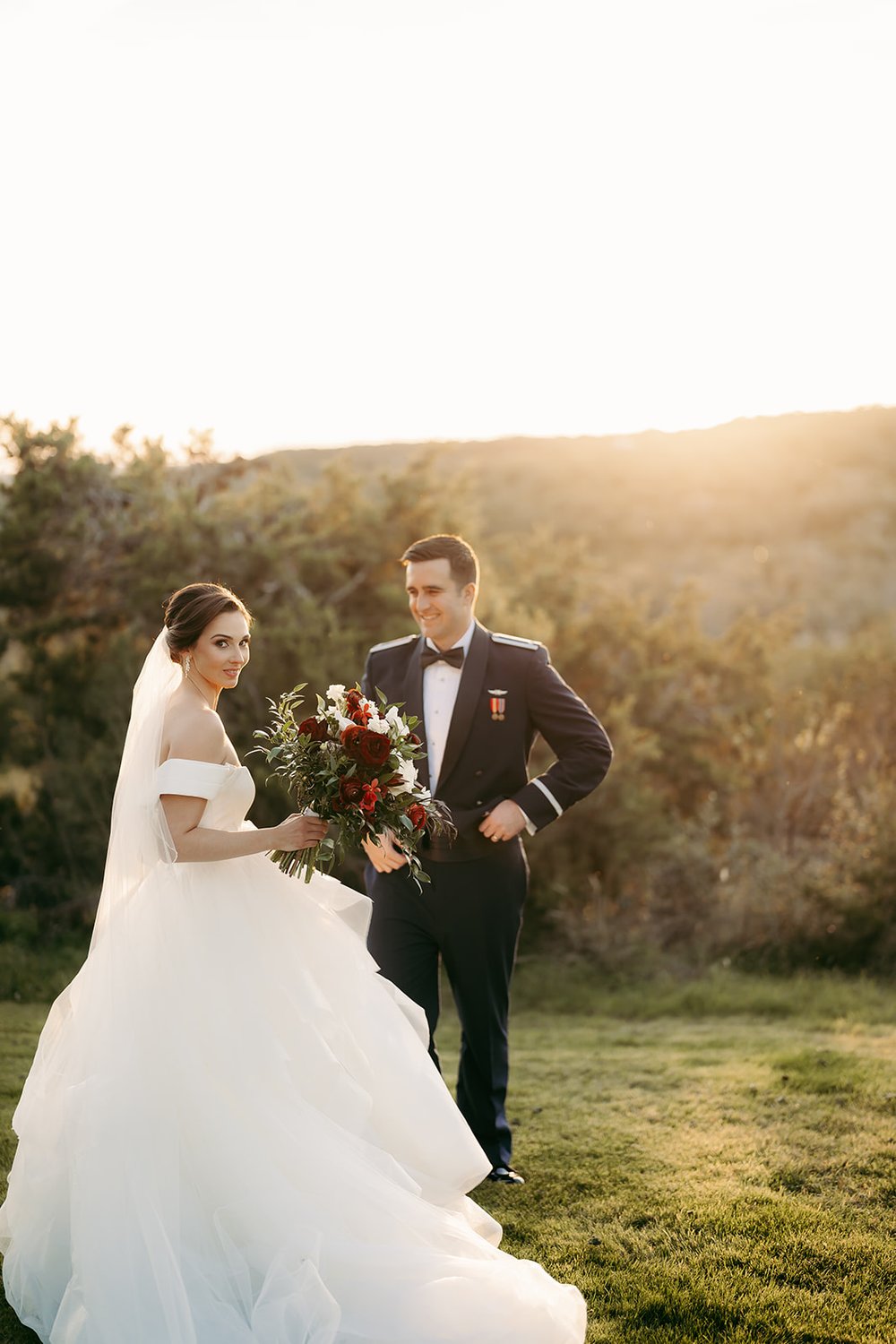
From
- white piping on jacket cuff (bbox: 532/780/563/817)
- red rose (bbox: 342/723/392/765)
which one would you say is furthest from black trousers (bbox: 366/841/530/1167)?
red rose (bbox: 342/723/392/765)

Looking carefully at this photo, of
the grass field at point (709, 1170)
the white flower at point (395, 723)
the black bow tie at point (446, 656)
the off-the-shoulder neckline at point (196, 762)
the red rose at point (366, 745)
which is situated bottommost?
the grass field at point (709, 1170)

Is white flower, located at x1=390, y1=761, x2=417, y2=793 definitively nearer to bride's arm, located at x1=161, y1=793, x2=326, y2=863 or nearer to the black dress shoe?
bride's arm, located at x1=161, y1=793, x2=326, y2=863

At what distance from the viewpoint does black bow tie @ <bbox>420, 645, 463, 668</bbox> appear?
5.06 meters

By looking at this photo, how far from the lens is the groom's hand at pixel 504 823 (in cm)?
473

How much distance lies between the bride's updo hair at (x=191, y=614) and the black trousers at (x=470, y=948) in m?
1.55

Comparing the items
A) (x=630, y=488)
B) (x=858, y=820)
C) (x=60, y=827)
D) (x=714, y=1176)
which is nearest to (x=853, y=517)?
(x=630, y=488)

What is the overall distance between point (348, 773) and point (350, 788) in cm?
5

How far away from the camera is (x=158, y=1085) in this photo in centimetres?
346

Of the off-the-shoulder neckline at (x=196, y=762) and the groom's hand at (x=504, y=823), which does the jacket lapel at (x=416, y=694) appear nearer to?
the groom's hand at (x=504, y=823)

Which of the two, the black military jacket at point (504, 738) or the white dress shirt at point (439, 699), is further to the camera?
the white dress shirt at point (439, 699)

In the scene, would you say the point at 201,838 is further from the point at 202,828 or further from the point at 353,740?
the point at 353,740

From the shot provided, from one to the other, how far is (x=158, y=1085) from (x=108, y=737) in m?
8.45

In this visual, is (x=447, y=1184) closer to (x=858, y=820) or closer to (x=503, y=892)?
(x=503, y=892)

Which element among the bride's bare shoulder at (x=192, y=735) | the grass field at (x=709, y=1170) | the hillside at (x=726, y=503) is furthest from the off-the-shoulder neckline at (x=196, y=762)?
the hillside at (x=726, y=503)
